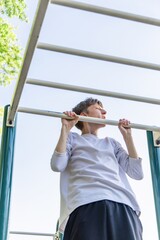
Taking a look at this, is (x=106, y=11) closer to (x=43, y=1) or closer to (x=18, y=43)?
(x=43, y=1)

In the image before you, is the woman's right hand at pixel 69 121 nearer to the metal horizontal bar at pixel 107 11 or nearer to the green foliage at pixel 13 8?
the metal horizontal bar at pixel 107 11

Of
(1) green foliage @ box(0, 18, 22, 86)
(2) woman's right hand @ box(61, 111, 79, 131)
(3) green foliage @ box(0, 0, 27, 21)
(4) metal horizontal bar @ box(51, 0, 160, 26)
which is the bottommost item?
(2) woman's right hand @ box(61, 111, 79, 131)

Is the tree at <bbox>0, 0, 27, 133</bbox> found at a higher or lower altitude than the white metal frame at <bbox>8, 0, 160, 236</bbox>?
higher

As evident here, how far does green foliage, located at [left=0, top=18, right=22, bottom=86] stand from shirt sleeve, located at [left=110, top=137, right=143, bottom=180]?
260cm

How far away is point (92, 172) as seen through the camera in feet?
4.38

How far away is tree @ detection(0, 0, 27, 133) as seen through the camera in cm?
390

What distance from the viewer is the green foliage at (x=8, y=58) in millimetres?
3896

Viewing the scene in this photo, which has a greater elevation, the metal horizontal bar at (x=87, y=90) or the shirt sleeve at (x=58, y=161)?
the metal horizontal bar at (x=87, y=90)

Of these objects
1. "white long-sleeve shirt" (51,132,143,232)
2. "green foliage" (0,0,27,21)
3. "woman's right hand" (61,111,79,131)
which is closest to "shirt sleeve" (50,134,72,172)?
"white long-sleeve shirt" (51,132,143,232)

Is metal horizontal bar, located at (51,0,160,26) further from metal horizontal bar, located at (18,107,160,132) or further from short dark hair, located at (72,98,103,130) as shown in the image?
short dark hair, located at (72,98,103,130)

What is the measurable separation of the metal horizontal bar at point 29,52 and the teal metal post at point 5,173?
64 mm

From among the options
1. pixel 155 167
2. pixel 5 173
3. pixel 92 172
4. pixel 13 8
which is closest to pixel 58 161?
pixel 92 172

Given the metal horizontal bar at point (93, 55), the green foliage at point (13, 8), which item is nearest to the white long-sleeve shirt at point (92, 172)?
the metal horizontal bar at point (93, 55)

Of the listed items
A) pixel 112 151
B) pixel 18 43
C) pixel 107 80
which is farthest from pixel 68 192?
pixel 18 43
